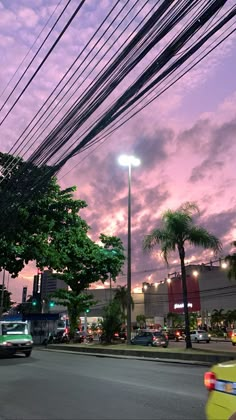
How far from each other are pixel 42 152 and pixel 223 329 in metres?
54.7

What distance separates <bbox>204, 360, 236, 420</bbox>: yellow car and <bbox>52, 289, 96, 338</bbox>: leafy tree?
113ft

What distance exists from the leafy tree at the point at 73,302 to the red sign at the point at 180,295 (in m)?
34.7

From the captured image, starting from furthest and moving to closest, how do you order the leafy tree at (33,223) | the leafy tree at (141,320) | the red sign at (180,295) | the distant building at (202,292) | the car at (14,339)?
the leafy tree at (141,320), the red sign at (180,295), the distant building at (202,292), the car at (14,339), the leafy tree at (33,223)

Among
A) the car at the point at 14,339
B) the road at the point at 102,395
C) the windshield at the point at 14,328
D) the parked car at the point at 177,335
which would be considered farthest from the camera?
the parked car at the point at 177,335

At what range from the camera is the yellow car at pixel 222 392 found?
4055 millimetres

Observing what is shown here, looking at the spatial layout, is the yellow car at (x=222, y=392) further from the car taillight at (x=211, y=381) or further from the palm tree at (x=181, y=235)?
the palm tree at (x=181, y=235)

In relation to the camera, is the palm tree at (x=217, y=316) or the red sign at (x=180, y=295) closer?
the palm tree at (x=217, y=316)

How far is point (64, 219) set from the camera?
960 inches

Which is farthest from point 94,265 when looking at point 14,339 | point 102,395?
point 102,395

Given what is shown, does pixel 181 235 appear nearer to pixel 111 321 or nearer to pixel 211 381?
pixel 111 321

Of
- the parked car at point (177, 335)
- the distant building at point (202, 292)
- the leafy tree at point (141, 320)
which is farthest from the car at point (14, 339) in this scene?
the leafy tree at point (141, 320)

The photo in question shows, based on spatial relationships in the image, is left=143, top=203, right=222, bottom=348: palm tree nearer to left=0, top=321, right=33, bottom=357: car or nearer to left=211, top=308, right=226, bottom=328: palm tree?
left=0, top=321, right=33, bottom=357: car

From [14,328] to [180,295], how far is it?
2082 inches

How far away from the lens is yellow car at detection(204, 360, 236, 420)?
4.05 metres
